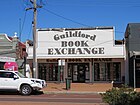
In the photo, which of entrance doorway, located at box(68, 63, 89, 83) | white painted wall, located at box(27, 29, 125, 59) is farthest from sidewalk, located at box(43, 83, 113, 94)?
white painted wall, located at box(27, 29, 125, 59)

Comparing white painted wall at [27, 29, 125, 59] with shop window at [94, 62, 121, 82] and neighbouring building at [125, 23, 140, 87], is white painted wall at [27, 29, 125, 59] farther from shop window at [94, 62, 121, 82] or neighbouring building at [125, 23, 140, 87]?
shop window at [94, 62, 121, 82]

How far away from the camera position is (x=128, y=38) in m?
35.2

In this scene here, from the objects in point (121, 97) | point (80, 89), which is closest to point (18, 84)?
point (80, 89)

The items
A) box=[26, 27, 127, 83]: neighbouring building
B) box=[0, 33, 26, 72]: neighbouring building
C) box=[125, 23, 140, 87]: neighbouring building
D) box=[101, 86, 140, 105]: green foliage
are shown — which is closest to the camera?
box=[101, 86, 140, 105]: green foliage

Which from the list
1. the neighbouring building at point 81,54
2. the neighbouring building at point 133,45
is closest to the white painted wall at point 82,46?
the neighbouring building at point 81,54

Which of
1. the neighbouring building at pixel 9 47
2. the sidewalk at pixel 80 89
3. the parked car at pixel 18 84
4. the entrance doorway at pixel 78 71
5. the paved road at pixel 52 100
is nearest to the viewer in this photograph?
the paved road at pixel 52 100

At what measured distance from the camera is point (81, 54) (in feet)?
120

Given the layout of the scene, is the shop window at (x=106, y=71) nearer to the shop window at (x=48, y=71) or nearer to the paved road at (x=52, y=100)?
the shop window at (x=48, y=71)

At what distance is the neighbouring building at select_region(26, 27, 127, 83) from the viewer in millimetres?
36219

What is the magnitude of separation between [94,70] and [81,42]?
137 inches

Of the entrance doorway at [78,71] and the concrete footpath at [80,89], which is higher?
the entrance doorway at [78,71]

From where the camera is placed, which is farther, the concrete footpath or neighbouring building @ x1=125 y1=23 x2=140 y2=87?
neighbouring building @ x1=125 y1=23 x2=140 y2=87

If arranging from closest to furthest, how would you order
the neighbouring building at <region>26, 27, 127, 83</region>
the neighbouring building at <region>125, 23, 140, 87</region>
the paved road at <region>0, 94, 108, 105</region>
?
the paved road at <region>0, 94, 108, 105</region>
the neighbouring building at <region>125, 23, 140, 87</region>
the neighbouring building at <region>26, 27, 127, 83</region>

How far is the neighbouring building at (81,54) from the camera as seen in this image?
119 feet
